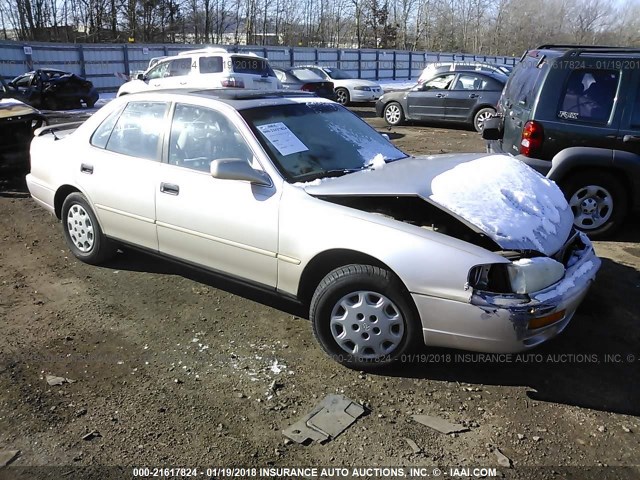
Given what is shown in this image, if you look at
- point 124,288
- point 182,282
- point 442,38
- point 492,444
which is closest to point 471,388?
point 492,444

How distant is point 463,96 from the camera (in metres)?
13.9

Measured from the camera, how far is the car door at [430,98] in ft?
46.5

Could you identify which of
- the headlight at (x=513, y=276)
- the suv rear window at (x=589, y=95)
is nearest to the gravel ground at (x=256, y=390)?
the headlight at (x=513, y=276)

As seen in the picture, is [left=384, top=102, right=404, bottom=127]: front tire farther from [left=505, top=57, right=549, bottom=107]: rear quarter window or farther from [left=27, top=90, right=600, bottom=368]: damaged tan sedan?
[left=27, top=90, right=600, bottom=368]: damaged tan sedan

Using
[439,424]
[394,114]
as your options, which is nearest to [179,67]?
[394,114]

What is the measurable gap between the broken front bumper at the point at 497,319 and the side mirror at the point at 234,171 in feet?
4.27

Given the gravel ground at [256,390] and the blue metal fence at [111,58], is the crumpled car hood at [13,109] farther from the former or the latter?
the blue metal fence at [111,58]

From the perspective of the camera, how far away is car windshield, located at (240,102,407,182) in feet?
12.5

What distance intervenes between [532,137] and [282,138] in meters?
3.19

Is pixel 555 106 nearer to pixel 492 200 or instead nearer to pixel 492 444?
pixel 492 200

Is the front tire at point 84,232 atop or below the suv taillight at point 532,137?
below

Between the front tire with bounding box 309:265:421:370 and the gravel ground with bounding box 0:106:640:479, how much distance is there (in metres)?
0.15

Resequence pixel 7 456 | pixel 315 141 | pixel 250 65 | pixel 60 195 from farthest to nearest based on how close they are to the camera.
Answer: pixel 250 65
pixel 60 195
pixel 315 141
pixel 7 456

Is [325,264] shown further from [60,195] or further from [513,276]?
[60,195]
